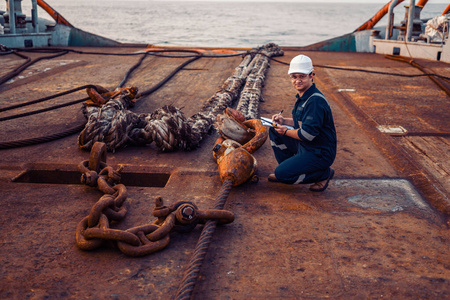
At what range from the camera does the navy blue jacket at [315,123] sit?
8.52 feet

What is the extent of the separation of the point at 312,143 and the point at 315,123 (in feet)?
0.58

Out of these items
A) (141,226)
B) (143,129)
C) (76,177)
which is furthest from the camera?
(143,129)

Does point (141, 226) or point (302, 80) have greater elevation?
point (302, 80)

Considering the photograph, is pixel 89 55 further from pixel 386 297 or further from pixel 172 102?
pixel 386 297

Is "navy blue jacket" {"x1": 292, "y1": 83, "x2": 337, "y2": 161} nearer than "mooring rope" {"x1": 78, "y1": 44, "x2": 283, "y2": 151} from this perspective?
Yes

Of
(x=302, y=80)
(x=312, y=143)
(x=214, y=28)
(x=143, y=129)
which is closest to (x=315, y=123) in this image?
(x=312, y=143)

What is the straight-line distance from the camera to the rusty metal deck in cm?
176

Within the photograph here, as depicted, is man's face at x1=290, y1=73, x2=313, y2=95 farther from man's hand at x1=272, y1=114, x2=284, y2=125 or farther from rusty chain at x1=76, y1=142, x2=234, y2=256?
rusty chain at x1=76, y1=142, x2=234, y2=256

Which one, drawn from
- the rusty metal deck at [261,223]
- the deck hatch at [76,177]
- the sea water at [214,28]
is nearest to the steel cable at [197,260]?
the rusty metal deck at [261,223]

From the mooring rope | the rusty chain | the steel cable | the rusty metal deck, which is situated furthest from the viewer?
the mooring rope

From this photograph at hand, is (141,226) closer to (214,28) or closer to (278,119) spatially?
(278,119)

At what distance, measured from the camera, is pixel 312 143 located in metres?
2.71

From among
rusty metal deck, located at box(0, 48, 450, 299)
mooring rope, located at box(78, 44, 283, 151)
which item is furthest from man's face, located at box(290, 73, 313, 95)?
mooring rope, located at box(78, 44, 283, 151)

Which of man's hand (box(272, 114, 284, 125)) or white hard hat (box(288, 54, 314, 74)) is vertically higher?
white hard hat (box(288, 54, 314, 74))
